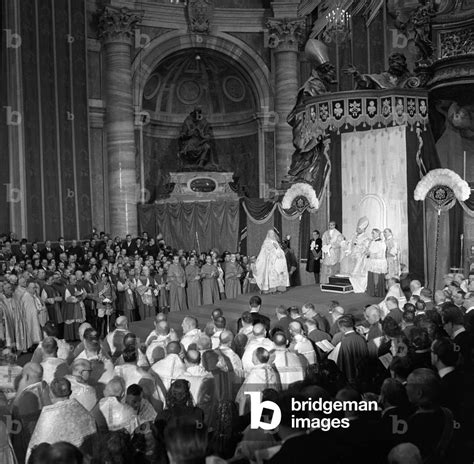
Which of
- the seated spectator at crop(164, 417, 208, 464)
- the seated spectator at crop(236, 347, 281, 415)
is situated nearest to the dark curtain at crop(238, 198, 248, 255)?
the seated spectator at crop(236, 347, 281, 415)

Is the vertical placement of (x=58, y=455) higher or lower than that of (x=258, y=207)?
lower

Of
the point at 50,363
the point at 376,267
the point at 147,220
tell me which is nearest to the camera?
the point at 50,363

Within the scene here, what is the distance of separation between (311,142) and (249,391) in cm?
1114

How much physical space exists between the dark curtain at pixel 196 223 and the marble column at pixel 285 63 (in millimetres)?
4373

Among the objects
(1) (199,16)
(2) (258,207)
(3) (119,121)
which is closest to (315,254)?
(2) (258,207)

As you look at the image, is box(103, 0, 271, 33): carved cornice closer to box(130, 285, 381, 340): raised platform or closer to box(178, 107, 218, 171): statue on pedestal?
box(178, 107, 218, 171): statue on pedestal

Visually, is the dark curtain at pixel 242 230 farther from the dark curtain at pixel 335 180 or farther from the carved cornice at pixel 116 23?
the carved cornice at pixel 116 23

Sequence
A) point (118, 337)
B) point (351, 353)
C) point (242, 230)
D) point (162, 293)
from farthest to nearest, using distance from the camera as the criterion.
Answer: point (242, 230)
point (162, 293)
point (118, 337)
point (351, 353)

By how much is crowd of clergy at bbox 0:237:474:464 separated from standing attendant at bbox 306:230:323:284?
17.5 feet

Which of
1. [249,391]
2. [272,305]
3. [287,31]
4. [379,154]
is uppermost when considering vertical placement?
[287,31]

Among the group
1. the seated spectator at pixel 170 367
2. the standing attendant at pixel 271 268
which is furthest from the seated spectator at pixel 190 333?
the standing attendant at pixel 271 268

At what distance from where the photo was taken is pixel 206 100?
2603 cm

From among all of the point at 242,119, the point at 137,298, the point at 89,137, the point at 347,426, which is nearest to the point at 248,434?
the point at 347,426

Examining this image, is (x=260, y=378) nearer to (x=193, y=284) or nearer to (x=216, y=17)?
(x=193, y=284)
